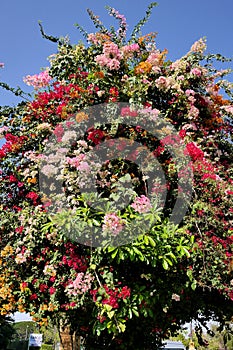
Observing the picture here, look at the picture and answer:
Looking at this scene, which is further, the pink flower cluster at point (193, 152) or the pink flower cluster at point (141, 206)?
the pink flower cluster at point (193, 152)

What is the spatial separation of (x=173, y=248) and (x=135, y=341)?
178 centimetres

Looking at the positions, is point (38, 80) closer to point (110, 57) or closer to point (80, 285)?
point (110, 57)

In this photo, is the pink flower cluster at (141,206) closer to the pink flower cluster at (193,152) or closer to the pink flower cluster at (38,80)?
the pink flower cluster at (193,152)

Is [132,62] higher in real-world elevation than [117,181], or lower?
higher

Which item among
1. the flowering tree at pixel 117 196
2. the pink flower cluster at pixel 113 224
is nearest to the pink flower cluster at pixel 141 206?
the flowering tree at pixel 117 196

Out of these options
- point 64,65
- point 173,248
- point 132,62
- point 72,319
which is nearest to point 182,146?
point 173,248

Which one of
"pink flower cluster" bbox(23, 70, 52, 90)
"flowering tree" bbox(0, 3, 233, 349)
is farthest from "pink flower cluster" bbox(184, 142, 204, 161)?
"pink flower cluster" bbox(23, 70, 52, 90)

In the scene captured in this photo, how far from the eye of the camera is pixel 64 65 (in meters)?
5.55

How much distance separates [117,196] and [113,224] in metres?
0.55

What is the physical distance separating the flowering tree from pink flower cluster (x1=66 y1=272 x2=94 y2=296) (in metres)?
0.01

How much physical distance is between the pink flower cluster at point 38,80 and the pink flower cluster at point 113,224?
292cm

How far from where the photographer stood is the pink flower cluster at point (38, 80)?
221 inches

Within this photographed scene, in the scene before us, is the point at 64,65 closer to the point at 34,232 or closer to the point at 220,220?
the point at 34,232

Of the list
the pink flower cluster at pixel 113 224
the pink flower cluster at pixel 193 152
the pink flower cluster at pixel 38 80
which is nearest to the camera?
the pink flower cluster at pixel 113 224
